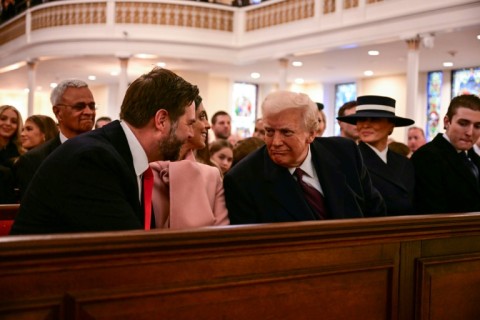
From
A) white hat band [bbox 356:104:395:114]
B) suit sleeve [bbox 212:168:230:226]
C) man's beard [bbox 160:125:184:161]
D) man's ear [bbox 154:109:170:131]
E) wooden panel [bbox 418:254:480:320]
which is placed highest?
white hat band [bbox 356:104:395:114]

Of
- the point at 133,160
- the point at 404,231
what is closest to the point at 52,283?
the point at 133,160

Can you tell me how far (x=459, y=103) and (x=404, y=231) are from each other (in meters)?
1.68

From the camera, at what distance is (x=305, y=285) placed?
2.54m

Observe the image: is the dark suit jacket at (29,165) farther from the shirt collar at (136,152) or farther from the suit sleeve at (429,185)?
the suit sleeve at (429,185)

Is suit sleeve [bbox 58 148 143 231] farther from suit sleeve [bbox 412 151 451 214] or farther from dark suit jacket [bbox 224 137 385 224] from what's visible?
suit sleeve [bbox 412 151 451 214]

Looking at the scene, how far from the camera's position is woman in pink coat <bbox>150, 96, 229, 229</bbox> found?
9.46 feet

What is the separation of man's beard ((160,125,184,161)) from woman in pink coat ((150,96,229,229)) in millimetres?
217

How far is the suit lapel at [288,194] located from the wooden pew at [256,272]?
0.44m

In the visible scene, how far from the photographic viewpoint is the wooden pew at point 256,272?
191 centimetres

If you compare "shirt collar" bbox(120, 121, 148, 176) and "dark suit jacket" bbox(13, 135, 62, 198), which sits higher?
"shirt collar" bbox(120, 121, 148, 176)

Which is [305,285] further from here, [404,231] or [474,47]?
[474,47]

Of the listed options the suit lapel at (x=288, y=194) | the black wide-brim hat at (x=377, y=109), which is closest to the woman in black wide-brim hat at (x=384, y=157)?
the black wide-brim hat at (x=377, y=109)

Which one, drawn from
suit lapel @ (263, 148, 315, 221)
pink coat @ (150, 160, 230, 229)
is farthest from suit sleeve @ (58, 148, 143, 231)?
suit lapel @ (263, 148, 315, 221)

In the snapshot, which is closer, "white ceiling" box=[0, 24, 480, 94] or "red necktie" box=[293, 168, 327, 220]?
"red necktie" box=[293, 168, 327, 220]
